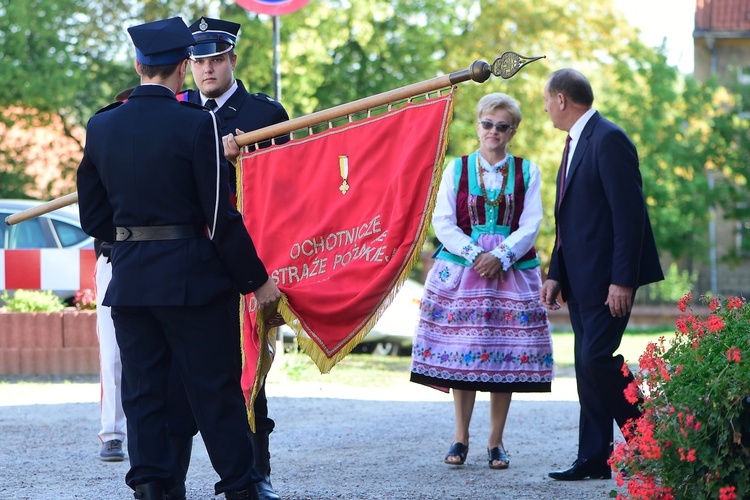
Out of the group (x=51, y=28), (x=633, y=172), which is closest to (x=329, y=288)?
(x=633, y=172)

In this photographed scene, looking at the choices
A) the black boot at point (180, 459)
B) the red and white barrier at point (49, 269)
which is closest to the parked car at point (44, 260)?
the red and white barrier at point (49, 269)

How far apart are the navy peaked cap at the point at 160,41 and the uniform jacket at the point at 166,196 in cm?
12

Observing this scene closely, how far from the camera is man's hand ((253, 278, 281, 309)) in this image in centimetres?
538

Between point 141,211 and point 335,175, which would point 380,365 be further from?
point 141,211

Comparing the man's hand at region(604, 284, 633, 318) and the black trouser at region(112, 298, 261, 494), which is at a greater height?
the man's hand at region(604, 284, 633, 318)

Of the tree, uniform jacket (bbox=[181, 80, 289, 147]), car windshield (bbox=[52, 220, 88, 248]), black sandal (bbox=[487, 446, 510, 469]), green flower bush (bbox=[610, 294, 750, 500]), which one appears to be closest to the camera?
green flower bush (bbox=[610, 294, 750, 500])

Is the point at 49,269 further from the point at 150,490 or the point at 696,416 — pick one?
the point at 696,416

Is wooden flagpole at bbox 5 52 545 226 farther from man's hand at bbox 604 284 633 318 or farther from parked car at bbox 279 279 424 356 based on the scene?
parked car at bbox 279 279 424 356

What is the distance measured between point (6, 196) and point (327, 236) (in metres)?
22.0

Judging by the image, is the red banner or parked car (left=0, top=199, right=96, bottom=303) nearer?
the red banner

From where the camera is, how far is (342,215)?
6.00m

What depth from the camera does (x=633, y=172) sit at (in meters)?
6.55

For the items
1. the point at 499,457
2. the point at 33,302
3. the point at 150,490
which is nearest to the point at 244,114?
the point at 150,490

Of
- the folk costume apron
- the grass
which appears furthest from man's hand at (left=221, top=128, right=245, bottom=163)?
the grass
